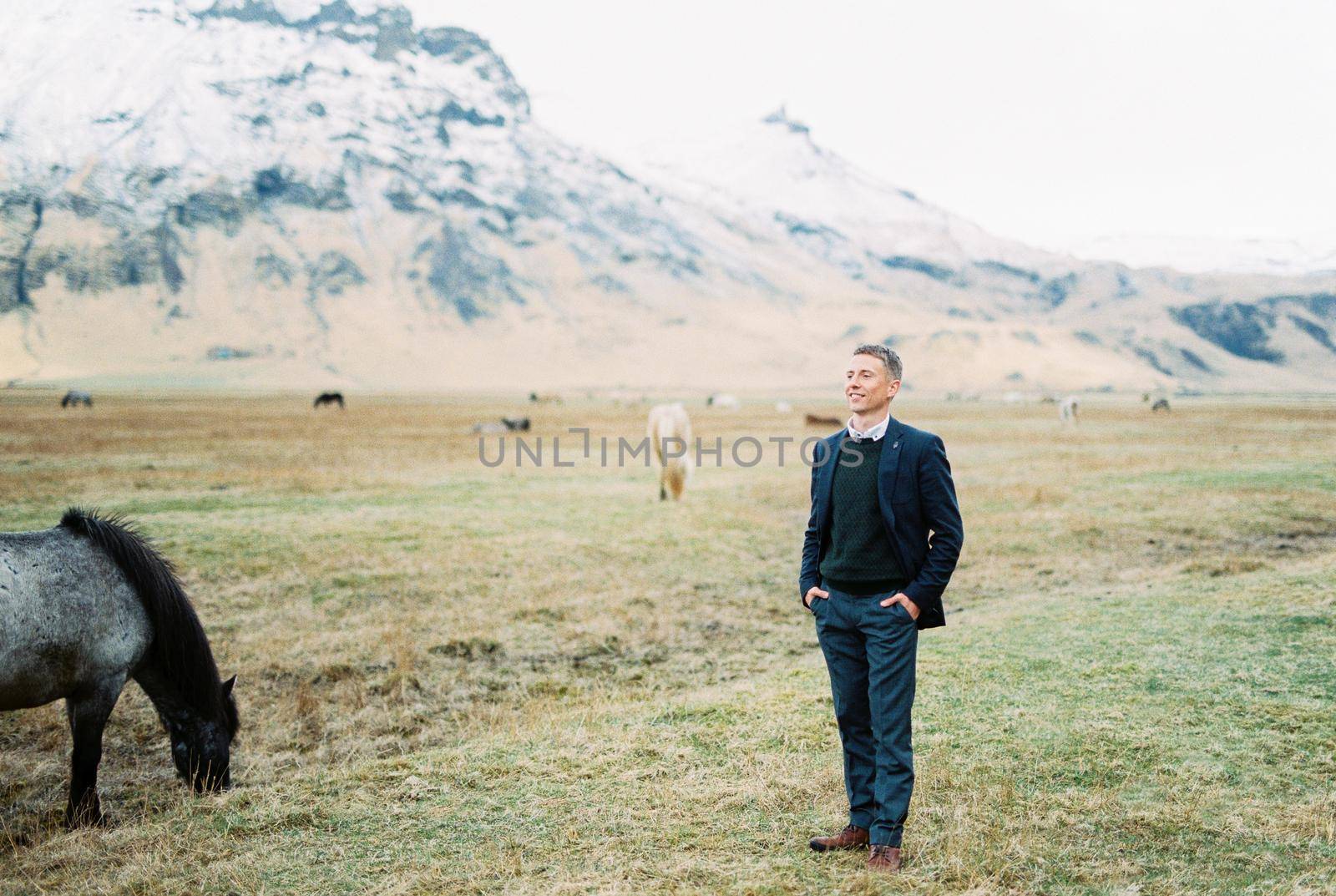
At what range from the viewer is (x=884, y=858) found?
13.6ft

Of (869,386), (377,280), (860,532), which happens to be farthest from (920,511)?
(377,280)

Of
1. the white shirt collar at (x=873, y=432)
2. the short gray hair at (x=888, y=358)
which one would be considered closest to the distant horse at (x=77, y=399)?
the white shirt collar at (x=873, y=432)

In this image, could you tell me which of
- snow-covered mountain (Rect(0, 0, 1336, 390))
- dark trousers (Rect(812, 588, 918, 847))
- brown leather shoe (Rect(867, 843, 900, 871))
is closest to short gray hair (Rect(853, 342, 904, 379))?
dark trousers (Rect(812, 588, 918, 847))

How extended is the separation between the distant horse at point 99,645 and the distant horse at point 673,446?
1266cm

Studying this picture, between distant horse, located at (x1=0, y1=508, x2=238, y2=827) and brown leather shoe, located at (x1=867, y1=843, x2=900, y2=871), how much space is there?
442 cm

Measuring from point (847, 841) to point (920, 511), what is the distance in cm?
171

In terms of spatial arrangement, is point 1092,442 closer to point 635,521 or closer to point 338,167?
point 635,521

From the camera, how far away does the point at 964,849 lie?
14.5ft

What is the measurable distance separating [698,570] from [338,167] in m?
180

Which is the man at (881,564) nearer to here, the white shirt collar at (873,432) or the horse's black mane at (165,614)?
the white shirt collar at (873,432)

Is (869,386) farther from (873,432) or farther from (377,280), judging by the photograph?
(377,280)

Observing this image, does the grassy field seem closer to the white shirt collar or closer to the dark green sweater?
the dark green sweater

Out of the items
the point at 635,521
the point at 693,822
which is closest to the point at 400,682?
the point at 693,822

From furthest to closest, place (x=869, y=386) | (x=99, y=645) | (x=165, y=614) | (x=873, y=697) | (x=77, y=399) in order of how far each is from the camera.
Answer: (x=77, y=399) → (x=165, y=614) → (x=99, y=645) → (x=873, y=697) → (x=869, y=386)
